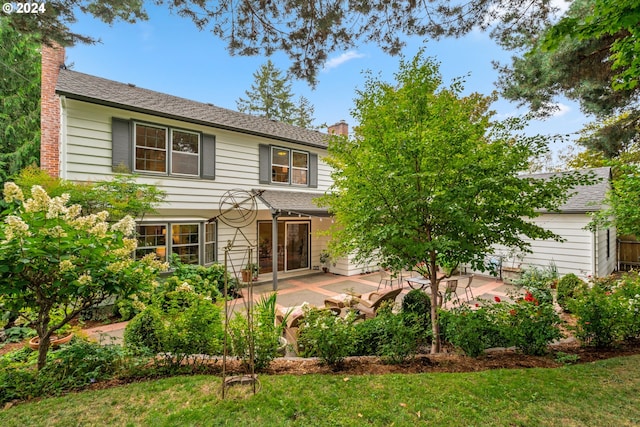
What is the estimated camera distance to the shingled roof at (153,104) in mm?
7102

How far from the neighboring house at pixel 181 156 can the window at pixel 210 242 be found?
0.11ft

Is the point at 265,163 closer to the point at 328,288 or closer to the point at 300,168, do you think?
the point at 300,168

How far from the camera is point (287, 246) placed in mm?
12023

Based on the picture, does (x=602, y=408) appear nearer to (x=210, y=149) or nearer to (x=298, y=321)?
(x=298, y=321)

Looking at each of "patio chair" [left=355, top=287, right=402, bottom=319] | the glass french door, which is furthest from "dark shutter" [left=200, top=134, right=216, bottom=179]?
"patio chair" [left=355, top=287, right=402, bottom=319]

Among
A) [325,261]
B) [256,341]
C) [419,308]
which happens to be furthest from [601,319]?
[325,261]

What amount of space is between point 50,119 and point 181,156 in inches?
127

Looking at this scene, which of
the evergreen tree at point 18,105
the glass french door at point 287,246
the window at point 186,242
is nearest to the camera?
the window at point 186,242

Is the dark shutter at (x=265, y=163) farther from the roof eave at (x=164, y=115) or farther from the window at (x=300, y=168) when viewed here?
the window at (x=300, y=168)

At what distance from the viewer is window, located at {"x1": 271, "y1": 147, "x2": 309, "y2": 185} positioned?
10914 mm

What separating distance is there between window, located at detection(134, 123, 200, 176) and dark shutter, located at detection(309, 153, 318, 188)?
14.6 ft

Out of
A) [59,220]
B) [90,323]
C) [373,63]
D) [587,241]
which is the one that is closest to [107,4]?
[59,220]

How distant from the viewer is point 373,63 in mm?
4773

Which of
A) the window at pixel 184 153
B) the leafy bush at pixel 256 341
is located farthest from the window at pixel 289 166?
the leafy bush at pixel 256 341
